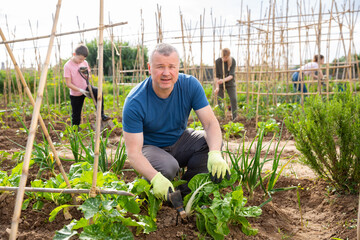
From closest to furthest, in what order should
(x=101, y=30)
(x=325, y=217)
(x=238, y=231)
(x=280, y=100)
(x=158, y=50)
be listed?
1. (x=101, y=30)
2. (x=238, y=231)
3. (x=158, y=50)
4. (x=325, y=217)
5. (x=280, y=100)

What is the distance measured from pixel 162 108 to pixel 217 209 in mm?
864

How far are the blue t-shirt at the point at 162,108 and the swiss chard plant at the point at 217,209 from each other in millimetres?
559

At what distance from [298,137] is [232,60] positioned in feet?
13.1

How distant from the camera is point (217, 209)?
1.74 m

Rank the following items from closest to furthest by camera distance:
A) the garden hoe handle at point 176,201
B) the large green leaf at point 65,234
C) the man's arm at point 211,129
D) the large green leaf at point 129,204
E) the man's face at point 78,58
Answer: the large green leaf at point 65,234, the large green leaf at point 129,204, the garden hoe handle at point 176,201, the man's arm at point 211,129, the man's face at point 78,58

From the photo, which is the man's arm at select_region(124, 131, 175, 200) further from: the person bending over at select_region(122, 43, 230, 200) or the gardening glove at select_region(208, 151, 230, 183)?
the gardening glove at select_region(208, 151, 230, 183)

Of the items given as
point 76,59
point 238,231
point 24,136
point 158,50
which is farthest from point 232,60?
point 238,231

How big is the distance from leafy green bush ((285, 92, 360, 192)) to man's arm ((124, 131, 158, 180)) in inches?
48.4

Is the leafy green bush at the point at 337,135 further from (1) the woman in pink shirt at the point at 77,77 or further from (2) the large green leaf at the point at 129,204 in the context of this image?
(1) the woman in pink shirt at the point at 77,77

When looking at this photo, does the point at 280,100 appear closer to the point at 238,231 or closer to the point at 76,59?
the point at 76,59

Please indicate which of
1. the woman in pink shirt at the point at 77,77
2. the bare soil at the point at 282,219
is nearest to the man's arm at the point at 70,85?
the woman in pink shirt at the point at 77,77

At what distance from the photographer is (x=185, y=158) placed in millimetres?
2451

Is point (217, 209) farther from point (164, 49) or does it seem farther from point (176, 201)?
point (164, 49)

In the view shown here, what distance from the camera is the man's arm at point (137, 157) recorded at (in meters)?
2.03
